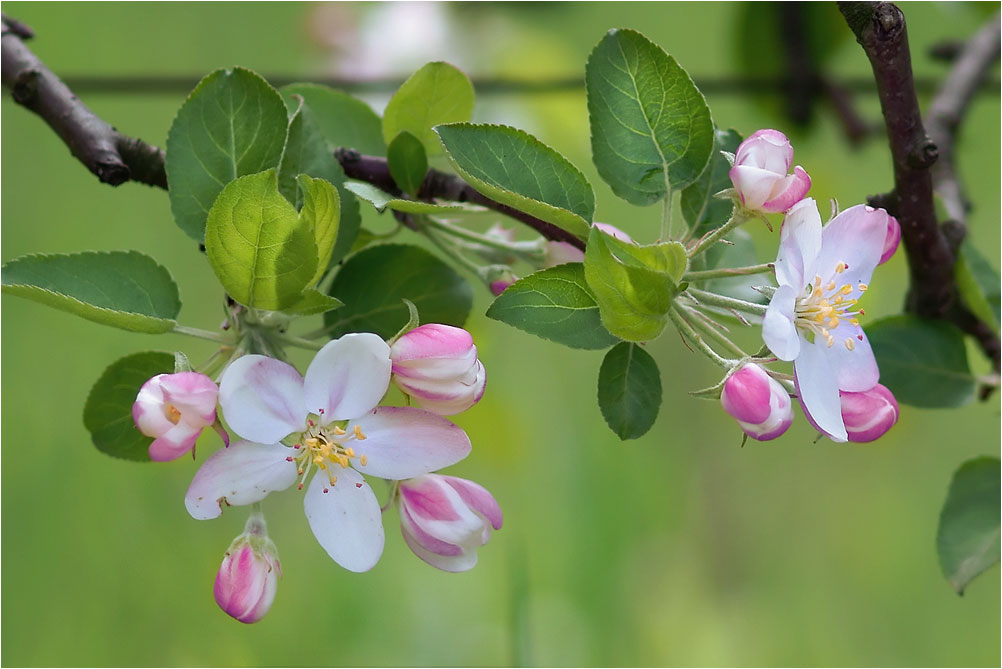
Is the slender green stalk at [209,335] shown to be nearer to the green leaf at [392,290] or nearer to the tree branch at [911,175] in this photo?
the green leaf at [392,290]

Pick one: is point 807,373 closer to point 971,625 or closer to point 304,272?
point 304,272

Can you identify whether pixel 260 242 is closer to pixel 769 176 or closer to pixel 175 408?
pixel 175 408

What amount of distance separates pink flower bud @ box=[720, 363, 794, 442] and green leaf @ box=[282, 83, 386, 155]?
0.26 meters

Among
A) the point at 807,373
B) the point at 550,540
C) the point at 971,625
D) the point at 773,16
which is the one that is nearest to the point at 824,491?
→ the point at 971,625

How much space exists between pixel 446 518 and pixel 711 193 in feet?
0.60

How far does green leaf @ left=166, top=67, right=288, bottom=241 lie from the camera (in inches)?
15.1

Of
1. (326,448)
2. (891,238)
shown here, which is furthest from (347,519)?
(891,238)

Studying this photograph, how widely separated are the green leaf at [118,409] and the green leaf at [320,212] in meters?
0.11

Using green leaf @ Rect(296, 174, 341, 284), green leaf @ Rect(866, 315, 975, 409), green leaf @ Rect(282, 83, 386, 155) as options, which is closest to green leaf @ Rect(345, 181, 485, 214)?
green leaf @ Rect(296, 174, 341, 284)

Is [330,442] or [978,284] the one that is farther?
[978,284]

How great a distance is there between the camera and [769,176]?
0.33 meters

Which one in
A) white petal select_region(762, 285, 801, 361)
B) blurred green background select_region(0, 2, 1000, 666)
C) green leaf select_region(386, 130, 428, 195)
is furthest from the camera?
blurred green background select_region(0, 2, 1000, 666)

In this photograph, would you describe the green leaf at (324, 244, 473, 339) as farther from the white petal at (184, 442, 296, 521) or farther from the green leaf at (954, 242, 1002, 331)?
the green leaf at (954, 242, 1002, 331)

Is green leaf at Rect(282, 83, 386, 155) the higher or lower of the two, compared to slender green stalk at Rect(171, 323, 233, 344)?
higher
